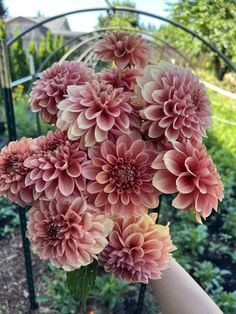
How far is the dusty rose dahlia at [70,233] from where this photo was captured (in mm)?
531

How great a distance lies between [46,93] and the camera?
2.14ft

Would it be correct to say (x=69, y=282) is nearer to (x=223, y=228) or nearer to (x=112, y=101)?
(x=112, y=101)

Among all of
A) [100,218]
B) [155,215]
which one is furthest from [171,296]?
[100,218]

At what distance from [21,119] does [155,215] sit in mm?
3776

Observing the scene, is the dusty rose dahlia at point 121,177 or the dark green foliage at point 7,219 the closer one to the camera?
the dusty rose dahlia at point 121,177

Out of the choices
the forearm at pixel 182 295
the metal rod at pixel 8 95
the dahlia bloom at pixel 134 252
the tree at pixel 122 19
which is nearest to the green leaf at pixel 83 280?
the dahlia bloom at pixel 134 252

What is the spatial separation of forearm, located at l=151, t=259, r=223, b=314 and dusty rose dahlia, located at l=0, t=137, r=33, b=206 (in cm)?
43

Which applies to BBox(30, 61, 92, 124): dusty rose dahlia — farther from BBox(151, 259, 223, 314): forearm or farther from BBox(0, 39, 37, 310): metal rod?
BBox(0, 39, 37, 310): metal rod

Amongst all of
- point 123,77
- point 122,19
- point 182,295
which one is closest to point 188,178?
point 123,77

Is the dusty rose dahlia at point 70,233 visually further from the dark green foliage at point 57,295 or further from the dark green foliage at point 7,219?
the dark green foliage at point 7,219

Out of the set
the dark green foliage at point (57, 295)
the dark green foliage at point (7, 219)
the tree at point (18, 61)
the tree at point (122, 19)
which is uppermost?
the tree at point (122, 19)

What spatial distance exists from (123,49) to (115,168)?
25cm

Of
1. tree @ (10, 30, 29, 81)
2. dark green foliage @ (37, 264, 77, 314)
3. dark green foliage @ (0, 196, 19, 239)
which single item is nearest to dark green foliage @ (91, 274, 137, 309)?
dark green foliage @ (37, 264, 77, 314)

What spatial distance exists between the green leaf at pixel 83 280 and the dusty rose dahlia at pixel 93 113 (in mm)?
Result: 245
